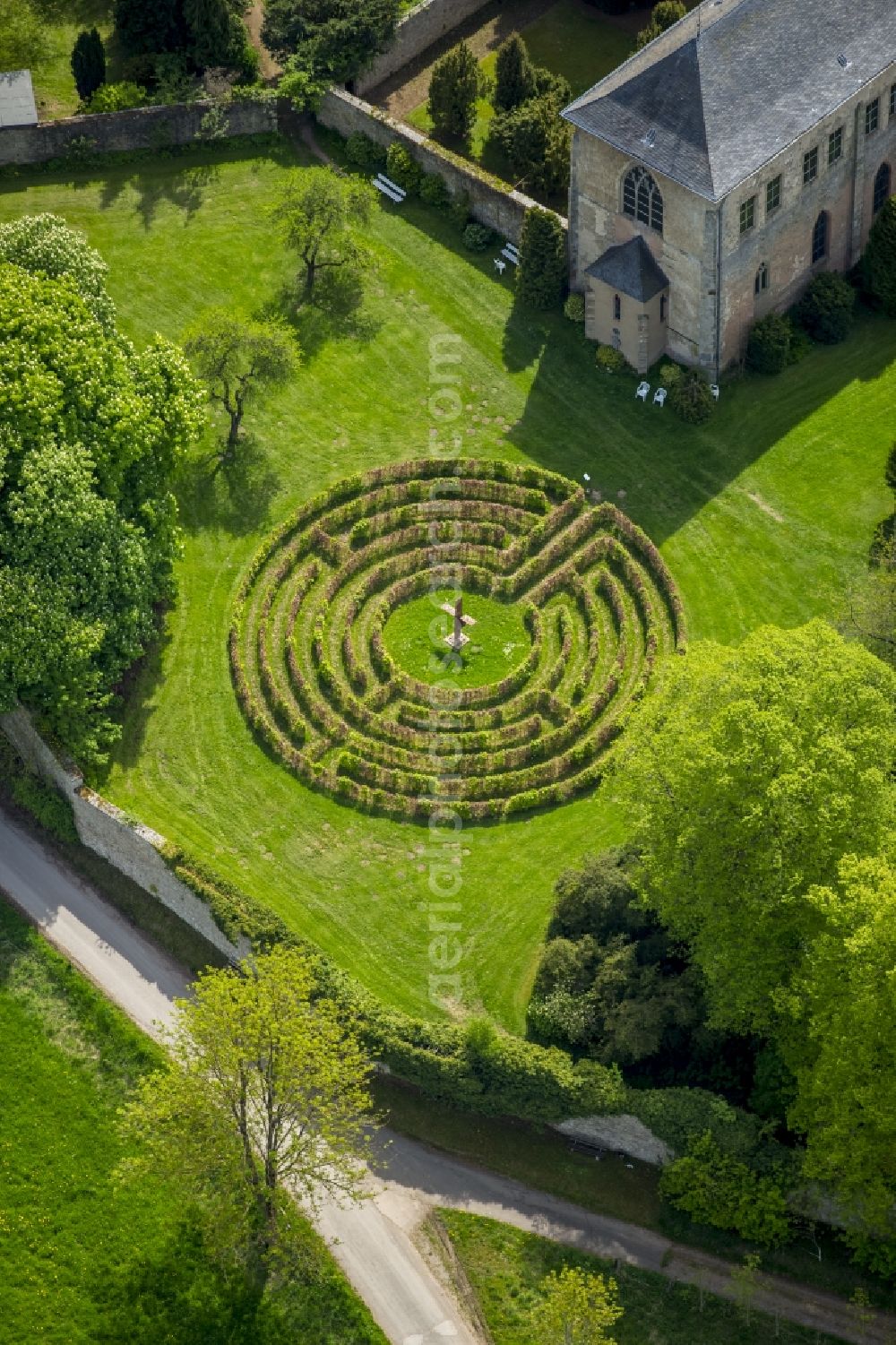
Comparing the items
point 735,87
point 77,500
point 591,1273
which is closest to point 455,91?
point 735,87

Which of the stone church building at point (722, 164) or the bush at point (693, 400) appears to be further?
the bush at point (693, 400)

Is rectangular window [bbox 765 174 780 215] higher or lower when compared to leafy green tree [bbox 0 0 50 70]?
lower

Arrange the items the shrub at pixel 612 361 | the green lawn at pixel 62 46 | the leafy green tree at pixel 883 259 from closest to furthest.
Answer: the leafy green tree at pixel 883 259, the shrub at pixel 612 361, the green lawn at pixel 62 46

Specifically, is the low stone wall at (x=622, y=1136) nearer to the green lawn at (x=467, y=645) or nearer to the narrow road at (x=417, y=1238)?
the narrow road at (x=417, y=1238)

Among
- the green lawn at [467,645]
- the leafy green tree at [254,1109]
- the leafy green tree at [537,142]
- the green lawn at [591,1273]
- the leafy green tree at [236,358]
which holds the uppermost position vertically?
the leafy green tree at [537,142]

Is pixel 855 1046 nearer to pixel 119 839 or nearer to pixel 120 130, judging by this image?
pixel 119 839

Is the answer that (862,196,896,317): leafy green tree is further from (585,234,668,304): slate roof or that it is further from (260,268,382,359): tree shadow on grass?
(260,268,382,359): tree shadow on grass

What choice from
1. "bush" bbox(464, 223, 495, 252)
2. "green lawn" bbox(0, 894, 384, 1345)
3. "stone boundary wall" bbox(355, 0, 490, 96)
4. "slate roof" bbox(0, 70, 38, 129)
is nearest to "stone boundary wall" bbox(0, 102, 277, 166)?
"slate roof" bbox(0, 70, 38, 129)

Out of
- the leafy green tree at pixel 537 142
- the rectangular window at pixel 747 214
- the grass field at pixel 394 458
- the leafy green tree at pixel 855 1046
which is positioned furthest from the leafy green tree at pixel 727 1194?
the leafy green tree at pixel 537 142

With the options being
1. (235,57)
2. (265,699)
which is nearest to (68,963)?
(265,699)
